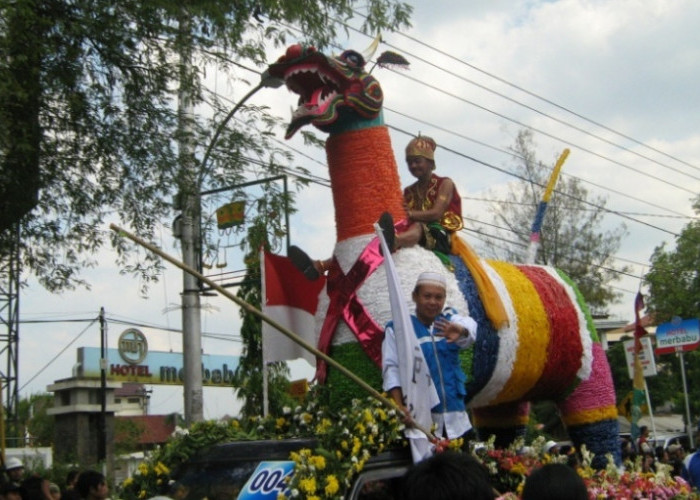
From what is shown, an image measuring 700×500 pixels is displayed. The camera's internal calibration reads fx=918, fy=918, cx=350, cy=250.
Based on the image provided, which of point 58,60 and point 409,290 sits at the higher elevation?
point 58,60

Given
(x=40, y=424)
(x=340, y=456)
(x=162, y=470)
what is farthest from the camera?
(x=40, y=424)

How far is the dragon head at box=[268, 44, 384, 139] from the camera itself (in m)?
6.13

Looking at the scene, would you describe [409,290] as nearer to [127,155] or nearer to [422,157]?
[422,157]

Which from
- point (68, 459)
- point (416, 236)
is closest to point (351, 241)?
point (416, 236)

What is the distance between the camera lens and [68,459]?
18344mm

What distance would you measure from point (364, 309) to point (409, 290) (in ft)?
1.00

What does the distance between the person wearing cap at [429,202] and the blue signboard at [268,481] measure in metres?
2.28

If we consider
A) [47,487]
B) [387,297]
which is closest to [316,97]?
[387,297]

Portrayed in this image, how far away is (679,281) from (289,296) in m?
24.6

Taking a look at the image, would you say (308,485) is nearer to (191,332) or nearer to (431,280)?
(431,280)

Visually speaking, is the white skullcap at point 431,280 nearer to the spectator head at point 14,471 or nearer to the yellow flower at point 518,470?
the yellow flower at point 518,470

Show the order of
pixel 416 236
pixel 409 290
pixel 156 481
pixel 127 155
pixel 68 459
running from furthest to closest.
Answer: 1. pixel 68 459
2. pixel 127 155
3. pixel 416 236
4. pixel 409 290
5. pixel 156 481

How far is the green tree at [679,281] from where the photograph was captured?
91.3ft

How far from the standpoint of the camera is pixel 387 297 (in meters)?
5.63
